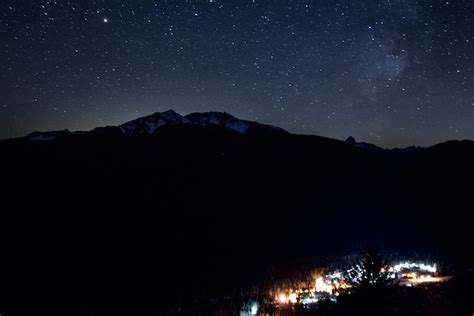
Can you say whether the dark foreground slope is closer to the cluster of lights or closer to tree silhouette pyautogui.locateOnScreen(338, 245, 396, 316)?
the cluster of lights

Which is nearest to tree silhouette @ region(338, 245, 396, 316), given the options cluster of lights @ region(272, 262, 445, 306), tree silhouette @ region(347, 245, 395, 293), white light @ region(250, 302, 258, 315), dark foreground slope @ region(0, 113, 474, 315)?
tree silhouette @ region(347, 245, 395, 293)

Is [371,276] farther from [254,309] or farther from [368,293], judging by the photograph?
[254,309]

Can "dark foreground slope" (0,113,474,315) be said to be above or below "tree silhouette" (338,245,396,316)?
below

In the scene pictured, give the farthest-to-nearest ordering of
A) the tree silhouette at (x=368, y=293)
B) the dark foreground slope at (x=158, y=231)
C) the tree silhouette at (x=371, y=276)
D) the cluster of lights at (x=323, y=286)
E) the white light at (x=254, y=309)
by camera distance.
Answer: the dark foreground slope at (x=158, y=231) → the cluster of lights at (x=323, y=286) → the white light at (x=254, y=309) → the tree silhouette at (x=371, y=276) → the tree silhouette at (x=368, y=293)

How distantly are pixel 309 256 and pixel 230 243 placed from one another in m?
31.8

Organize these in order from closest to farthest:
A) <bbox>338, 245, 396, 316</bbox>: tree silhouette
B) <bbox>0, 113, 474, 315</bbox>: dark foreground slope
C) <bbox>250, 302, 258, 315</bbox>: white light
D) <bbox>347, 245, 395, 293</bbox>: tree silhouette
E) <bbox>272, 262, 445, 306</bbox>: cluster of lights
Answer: <bbox>338, 245, 396, 316</bbox>: tree silhouette < <bbox>347, 245, 395, 293</bbox>: tree silhouette < <bbox>250, 302, 258, 315</bbox>: white light < <bbox>272, 262, 445, 306</bbox>: cluster of lights < <bbox>0, 113, 474, 315</bbox>: dark foreground slope

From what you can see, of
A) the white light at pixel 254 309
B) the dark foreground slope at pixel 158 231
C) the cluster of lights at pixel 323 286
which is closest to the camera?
the white light at pixel 254 309

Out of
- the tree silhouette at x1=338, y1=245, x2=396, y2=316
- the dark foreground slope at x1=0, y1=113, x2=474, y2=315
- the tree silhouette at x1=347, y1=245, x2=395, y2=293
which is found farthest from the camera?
the dark foreground slope at x1=0, y1=113, x2=474, y2=315

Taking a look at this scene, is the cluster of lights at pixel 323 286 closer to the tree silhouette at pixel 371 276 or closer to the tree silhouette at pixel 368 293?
the tree silhouette at pixel 371 276

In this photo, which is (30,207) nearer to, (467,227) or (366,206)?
(366,206)

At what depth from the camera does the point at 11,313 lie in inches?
3127

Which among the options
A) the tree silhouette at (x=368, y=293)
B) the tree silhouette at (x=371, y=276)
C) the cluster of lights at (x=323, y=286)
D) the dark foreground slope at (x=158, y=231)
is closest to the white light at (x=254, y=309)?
the cluster of lights at (x=323, y=286)

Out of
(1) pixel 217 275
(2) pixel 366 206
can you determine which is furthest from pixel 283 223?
(1) pixel 217 275

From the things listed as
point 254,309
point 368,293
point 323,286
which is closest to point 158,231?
point 323,286
